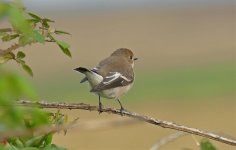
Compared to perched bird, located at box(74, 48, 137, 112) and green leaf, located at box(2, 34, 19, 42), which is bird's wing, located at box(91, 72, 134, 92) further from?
green leaf, located at box(2, 34, 19, 42)

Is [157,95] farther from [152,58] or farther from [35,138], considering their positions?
[35,138]

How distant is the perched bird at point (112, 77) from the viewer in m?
7.27

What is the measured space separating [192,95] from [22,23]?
113ft

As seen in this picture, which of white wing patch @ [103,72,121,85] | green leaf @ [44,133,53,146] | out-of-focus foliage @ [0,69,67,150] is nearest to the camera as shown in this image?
out-of-focus foliage @ [0,69,67,150]

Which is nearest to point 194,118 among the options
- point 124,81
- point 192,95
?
point 192,95

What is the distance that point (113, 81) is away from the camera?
7840mm

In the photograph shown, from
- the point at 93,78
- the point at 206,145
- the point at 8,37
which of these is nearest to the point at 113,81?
the point at 93,78

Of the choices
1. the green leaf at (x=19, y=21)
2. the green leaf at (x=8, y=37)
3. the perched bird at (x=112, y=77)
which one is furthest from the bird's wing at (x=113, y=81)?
the green leaf at (x=19, y=21)

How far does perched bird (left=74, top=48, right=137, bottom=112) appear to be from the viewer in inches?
286

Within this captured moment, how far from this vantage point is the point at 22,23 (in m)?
1.75

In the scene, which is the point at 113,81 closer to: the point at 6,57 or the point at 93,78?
the point at 93,78

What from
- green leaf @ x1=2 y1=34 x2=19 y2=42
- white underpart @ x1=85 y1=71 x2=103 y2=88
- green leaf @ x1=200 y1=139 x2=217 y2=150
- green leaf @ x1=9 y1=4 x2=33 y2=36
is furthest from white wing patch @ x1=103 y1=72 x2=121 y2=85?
green leaf @ x1=9 y1=4 x2=33 y2=36

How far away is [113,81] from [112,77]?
0.16m

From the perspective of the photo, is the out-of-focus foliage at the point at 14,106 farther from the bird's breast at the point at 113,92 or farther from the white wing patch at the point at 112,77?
the white wing patch at the point at 112,77
